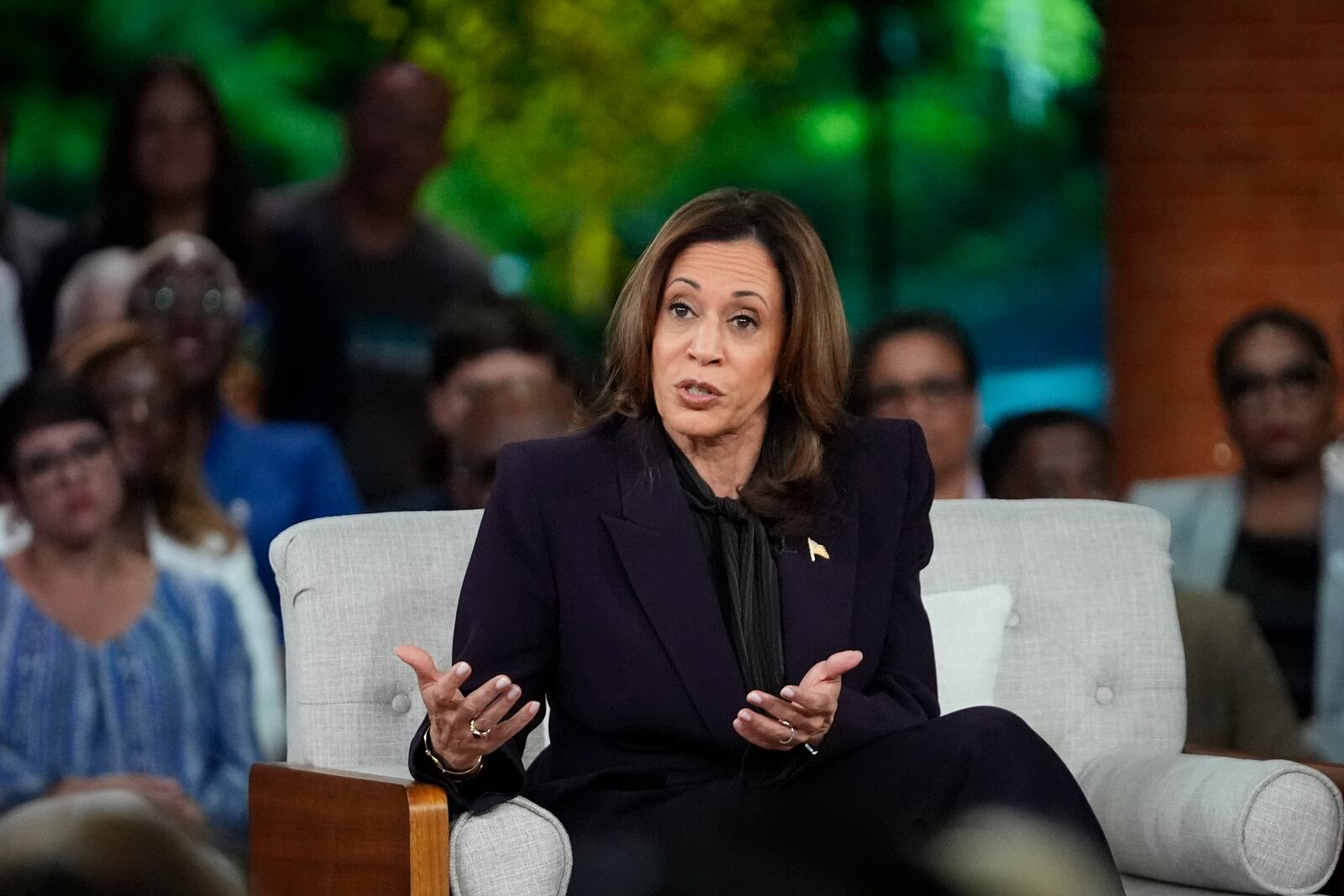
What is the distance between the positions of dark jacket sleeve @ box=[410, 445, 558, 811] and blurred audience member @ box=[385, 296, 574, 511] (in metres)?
2.23

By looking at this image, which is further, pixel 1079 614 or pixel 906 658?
pixel 1079 614

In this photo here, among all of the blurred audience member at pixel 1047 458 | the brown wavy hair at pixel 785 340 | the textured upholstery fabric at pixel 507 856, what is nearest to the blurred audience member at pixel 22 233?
the blurred audience member at pixel 1047 458

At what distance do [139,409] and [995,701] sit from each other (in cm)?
258

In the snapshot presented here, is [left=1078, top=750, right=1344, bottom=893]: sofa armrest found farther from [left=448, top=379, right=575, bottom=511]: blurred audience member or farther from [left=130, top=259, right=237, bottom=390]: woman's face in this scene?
[left=130, top=259, right=237, bottom=390]: woman's face

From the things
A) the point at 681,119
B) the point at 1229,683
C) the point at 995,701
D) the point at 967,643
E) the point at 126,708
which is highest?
the point at 681,119

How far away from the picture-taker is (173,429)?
4516 millimetres

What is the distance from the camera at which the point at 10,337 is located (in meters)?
4.51

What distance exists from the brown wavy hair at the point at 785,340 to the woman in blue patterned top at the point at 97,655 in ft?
6.20

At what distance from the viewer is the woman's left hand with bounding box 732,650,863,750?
6.53 feet

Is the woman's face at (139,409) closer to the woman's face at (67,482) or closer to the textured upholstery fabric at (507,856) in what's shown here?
the woman's face at (67,482)

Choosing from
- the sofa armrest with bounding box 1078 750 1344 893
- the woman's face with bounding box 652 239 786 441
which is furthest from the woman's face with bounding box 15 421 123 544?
the sofa armrest with bounding box 1078 750 1344 893

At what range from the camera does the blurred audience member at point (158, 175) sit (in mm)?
4586

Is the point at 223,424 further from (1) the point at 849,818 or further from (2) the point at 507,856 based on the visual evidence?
(1) the point at 849,818

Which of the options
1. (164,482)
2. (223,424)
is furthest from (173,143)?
(164,482)
